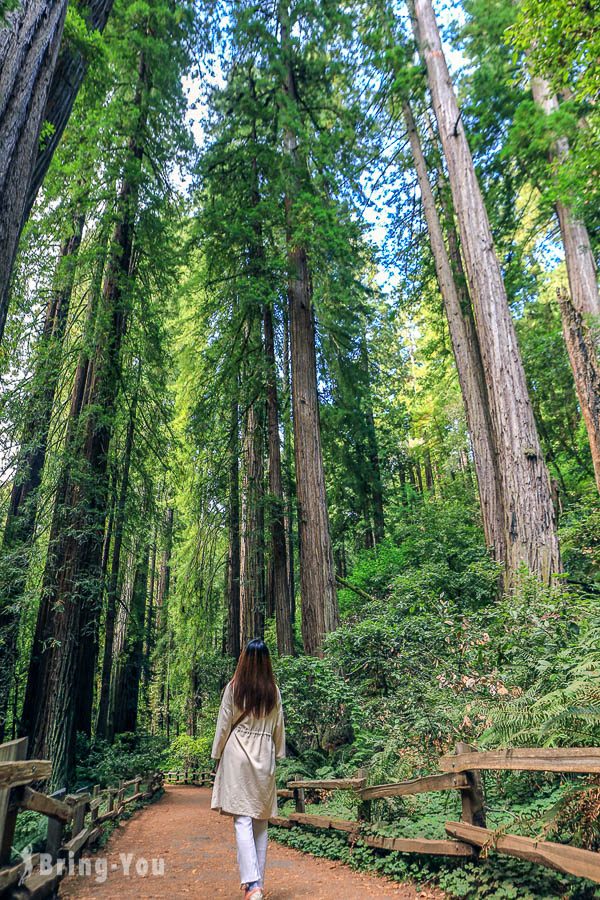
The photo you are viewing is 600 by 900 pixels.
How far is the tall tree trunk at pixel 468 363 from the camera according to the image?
893 cm

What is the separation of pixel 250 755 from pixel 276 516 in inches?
313

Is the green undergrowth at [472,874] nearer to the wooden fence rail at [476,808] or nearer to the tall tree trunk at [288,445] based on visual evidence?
the wooden fence rail at [476,808]

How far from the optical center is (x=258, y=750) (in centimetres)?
389

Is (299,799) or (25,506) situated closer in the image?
(299,799)

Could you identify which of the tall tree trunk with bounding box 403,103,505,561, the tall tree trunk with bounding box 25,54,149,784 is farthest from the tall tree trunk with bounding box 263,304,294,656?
the tall tree trunk with bounding box 403,103,505,561

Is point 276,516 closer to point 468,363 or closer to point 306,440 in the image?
point 306,440

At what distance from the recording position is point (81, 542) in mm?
8617

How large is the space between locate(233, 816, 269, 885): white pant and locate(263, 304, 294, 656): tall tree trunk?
7.67 meters

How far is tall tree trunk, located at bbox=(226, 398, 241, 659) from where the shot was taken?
43.2 ft

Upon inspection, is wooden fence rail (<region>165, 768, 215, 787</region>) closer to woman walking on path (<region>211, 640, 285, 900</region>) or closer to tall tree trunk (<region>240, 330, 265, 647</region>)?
tall tree trunk (<region>240, 330, 265, 647</region>)

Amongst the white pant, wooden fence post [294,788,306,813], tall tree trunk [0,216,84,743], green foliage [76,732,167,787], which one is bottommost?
green foliage [76,732,167,787]

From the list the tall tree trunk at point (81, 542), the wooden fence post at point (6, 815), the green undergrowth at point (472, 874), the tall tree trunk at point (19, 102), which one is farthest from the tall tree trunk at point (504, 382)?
the tall tree trunk at point (19, 102)

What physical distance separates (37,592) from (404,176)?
13018 mm

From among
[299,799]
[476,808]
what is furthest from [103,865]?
[476,808]
